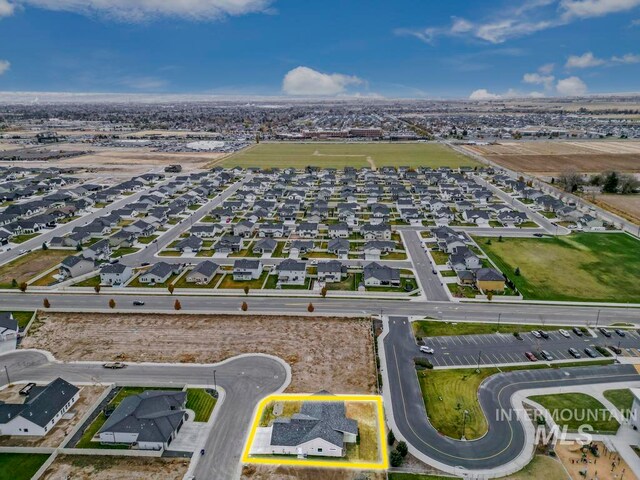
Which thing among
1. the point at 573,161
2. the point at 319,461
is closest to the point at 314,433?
the point at 319,461

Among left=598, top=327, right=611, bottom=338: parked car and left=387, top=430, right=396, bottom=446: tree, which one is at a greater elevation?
left=598, top=327, right=611, bottom=338: parked car

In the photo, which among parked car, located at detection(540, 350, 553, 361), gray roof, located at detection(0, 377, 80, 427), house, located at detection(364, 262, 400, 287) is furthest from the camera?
house, located at detection(364, 262, 400, 287)

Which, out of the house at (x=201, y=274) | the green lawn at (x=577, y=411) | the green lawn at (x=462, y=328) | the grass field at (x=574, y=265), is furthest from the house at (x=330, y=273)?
the green lawn at (x=577, y=411)

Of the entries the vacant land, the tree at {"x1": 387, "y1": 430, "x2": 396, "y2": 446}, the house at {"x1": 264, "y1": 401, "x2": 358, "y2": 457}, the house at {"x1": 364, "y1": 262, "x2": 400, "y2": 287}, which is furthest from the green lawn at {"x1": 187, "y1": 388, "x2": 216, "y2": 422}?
the vacant land

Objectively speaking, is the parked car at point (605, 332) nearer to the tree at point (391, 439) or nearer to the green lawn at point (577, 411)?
the green lawn at point (577, 411)

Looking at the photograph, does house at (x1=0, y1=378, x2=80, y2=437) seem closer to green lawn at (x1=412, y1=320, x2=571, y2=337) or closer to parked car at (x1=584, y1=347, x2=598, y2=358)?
green lawn at (x1=412, y1=320, x2=571, y2=337)

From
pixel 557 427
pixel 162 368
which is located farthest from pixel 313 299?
pixel 557 427

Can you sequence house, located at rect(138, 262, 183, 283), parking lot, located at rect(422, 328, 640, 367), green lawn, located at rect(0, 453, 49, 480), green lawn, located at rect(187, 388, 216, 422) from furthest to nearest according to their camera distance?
house, located at rect(138, 262, 183, 283), parking lot, located at rect(422, 328, 640, 367), green lawn, located at rect(187, 388, 216, 422), green lawn, located at rect(0, 453, 49, 480)

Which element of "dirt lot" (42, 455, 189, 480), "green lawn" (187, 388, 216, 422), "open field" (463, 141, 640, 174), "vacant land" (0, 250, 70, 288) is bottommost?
"dirt lot" (42, 455, 189, 480)

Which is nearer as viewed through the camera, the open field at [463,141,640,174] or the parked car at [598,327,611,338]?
the parked car at [598,327,611,338]

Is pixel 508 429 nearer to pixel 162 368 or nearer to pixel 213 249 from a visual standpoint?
pixel 162 368
